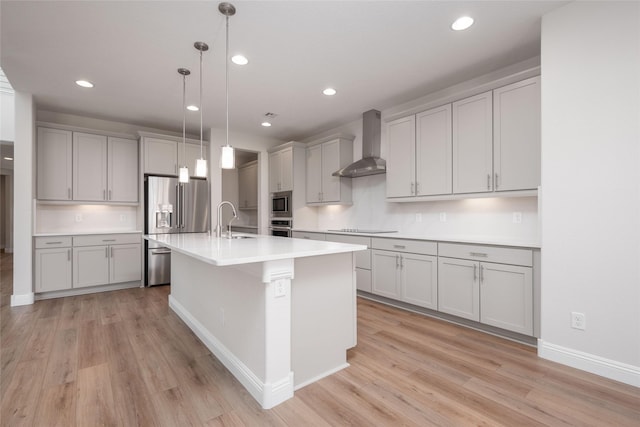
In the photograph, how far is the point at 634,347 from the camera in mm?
1943

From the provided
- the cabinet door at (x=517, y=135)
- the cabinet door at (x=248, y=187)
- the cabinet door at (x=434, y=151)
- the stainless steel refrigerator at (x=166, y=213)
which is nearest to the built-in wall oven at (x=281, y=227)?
the cabinet door at (x=248, y=187)

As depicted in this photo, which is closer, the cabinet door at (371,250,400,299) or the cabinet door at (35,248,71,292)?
the cabinet door at (371,250,400,299)

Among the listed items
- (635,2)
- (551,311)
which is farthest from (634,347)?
(635,2)

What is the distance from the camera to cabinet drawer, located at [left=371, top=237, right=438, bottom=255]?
3197mm

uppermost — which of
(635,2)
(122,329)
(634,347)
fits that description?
(635,2)

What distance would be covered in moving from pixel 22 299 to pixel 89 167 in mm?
1933

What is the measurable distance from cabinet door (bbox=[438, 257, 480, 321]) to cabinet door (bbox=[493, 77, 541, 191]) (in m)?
0.85

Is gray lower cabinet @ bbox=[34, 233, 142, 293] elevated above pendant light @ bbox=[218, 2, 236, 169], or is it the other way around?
pendant light @ bbox=[218, 2, 236, 169]

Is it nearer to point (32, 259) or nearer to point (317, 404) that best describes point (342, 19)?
point (317, 404)

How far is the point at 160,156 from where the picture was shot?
483cm

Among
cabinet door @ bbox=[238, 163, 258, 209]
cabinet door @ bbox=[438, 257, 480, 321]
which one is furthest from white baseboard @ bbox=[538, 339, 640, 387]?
cabinet door @ bbox=[238, 163, 258, 209]

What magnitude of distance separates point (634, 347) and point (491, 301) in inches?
36.6

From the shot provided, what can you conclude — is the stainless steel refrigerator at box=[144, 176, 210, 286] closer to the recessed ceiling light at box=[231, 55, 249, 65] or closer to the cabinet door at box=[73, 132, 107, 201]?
the cabinet door at box=[73, 132, 107, 201]

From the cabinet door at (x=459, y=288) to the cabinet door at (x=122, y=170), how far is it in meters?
4.71
